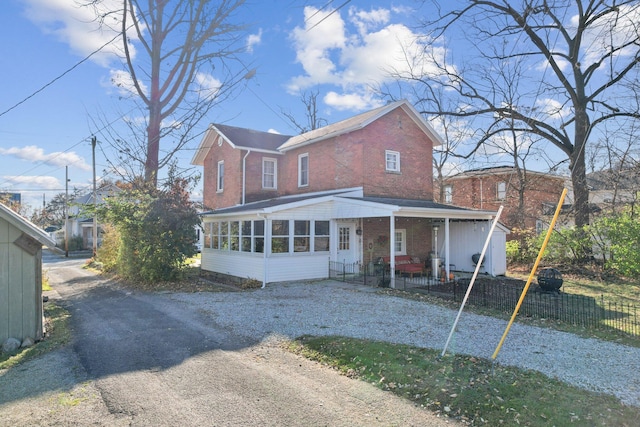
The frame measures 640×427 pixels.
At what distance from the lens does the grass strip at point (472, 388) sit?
447 centimetres

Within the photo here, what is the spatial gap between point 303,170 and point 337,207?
543 cm

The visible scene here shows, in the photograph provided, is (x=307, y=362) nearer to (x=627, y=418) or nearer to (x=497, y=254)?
(x=627, y=418)

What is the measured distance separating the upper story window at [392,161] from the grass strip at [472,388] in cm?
1290

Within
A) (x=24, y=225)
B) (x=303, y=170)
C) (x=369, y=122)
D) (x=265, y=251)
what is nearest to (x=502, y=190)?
(x=369, y=122)

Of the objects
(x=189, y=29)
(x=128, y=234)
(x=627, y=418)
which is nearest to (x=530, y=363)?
(x=627, y=418)

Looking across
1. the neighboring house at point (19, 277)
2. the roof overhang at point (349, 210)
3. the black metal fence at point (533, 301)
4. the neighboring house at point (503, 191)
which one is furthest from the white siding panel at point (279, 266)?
the neighboring house at point (503, 191)

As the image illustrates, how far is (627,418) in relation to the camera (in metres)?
4.41

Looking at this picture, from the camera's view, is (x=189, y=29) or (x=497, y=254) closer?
(x=497, y=254)

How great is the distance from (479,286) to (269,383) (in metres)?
10.6

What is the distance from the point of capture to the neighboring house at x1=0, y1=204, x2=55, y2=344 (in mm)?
7387

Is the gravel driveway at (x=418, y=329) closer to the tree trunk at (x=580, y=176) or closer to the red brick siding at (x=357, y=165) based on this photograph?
the red brick siding at (x=357, y=165)

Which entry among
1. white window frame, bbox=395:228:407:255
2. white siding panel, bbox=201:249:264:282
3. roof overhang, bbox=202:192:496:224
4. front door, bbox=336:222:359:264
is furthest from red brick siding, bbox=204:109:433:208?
white siding panel, bbox=201:249:264:282

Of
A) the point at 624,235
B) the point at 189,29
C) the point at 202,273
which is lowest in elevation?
the point at 202,273

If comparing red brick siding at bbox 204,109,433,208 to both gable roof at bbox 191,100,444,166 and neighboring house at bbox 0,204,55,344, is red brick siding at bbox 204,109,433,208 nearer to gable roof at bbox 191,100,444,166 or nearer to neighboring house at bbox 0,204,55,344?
gable roof at bbox 191,100,444,166
